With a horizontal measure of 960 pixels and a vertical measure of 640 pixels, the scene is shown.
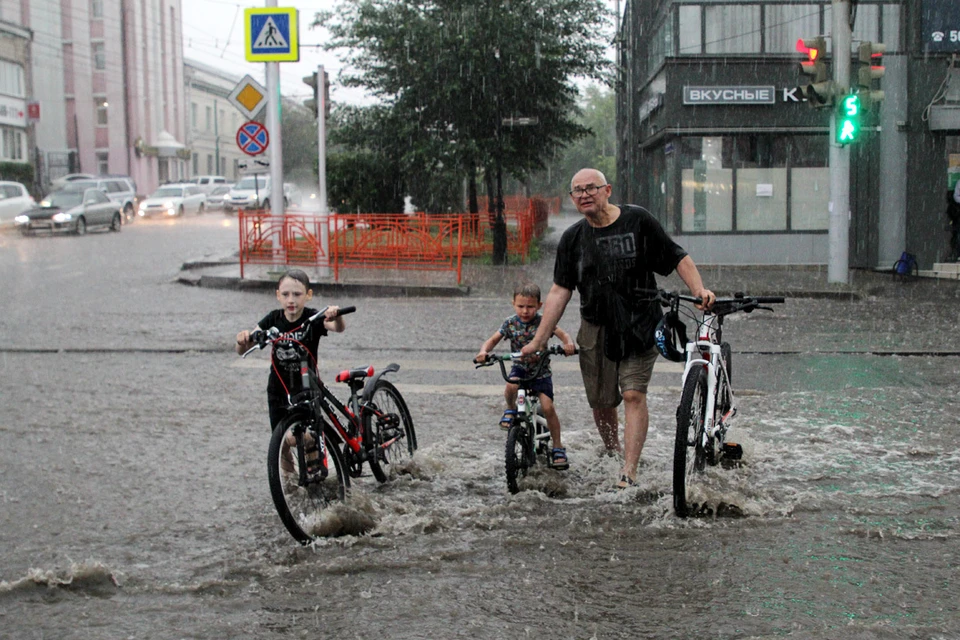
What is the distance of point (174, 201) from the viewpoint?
45.5 meters

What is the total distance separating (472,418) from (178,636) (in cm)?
403

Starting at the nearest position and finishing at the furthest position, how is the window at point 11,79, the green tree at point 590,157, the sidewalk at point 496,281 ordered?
the sidewalk at point 496,281
the window at point 11,79
the green tree at point 590,157

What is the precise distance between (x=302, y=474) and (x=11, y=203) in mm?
32385

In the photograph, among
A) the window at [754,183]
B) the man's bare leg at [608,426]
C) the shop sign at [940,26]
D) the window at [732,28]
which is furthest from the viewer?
the window at [754,183]

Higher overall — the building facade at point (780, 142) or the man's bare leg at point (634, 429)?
the building facade at point (780, 142)

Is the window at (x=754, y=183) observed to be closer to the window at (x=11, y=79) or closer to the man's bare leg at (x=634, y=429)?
the man's bare leg at (x=634, y=429)

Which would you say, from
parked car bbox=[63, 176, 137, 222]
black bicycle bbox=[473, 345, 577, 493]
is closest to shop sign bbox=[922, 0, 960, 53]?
black bicycle bbox=[473, 345, 577, 493]

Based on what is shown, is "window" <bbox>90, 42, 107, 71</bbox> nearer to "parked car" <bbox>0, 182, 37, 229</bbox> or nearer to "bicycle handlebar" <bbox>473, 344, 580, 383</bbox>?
"parked car" <bbox>0, 182, 37, 229</bbox>

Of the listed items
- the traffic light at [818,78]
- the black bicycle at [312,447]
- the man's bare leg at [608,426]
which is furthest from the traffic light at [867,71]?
the black bicycle at [312,447]

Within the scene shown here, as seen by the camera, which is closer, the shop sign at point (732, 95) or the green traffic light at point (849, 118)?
the green traffic light at point (849, 118)

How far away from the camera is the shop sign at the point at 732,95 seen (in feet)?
74.7

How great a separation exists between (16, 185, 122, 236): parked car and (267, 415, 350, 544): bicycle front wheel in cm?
3019

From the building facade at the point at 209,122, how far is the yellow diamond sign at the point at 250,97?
2253 inches

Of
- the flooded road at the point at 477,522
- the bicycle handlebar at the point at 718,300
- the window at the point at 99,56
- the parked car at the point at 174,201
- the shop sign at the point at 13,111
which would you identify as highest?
the window at the point at 99,56
